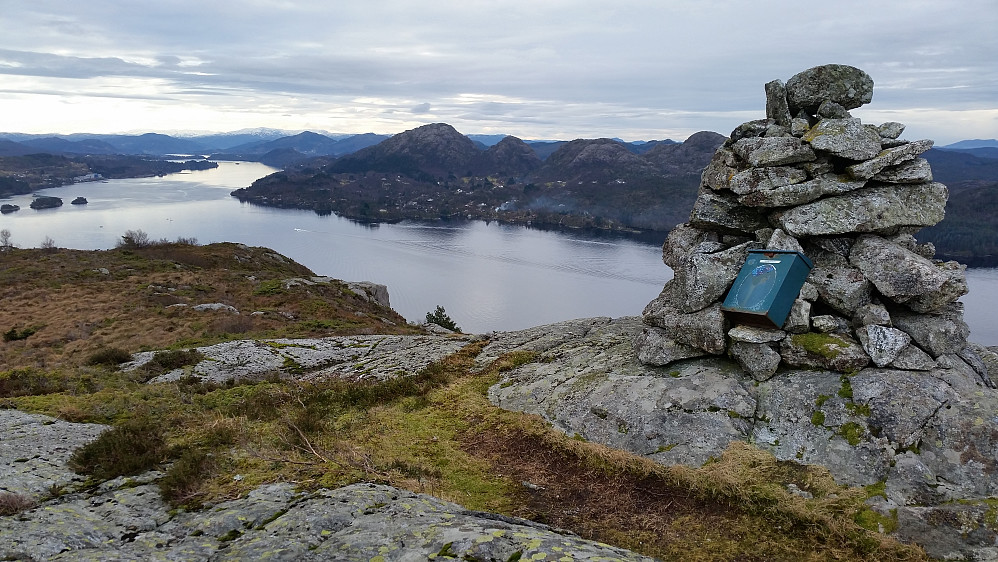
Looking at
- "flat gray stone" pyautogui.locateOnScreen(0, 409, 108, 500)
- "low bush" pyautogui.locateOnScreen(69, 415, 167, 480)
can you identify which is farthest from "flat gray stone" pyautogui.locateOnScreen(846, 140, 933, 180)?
"flat gray stone" pyautogui.locateOnScreen(0, 409, 108, 500)

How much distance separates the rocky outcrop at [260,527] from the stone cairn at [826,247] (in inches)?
296

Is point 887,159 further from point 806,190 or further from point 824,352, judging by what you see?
point 824,352

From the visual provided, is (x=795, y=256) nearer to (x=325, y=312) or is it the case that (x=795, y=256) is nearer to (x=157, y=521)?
(x=157, y=521)

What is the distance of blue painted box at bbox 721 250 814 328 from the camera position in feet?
41.0

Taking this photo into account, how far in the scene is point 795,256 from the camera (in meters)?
12.9

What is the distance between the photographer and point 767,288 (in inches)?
497

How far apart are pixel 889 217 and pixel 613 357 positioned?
26.0 feet

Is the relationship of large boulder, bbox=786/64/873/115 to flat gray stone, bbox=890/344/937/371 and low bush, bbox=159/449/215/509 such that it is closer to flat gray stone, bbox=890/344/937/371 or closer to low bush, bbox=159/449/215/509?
flat gray stone, bbox=890/344/937/371

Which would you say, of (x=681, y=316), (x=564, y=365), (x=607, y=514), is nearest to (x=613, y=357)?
(x=564, y=365)

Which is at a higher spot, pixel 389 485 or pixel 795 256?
pixel 795 256

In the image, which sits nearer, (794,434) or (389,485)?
(389,485)

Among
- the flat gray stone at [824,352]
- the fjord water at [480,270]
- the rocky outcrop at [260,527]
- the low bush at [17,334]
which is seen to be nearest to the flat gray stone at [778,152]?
the flat gray stone at [824,352]

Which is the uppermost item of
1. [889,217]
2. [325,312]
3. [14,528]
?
[889,217]

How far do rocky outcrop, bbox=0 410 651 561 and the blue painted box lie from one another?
24.7 ft
